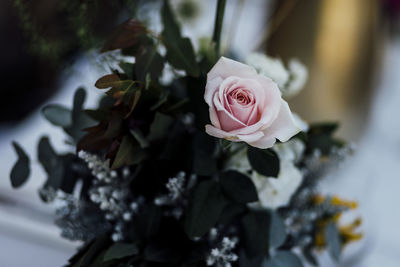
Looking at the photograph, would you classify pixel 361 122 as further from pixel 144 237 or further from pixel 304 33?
pixel 144 237

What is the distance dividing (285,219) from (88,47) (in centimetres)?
29

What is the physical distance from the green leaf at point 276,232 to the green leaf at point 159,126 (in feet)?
0.45

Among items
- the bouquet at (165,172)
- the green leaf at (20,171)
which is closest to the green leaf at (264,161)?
the bouquet at (165,172)

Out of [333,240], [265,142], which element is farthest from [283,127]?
[333,240]

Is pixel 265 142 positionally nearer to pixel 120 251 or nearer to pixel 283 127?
pixel 283 127

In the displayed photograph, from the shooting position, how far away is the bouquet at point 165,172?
0.99 ft

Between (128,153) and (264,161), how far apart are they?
109 mm

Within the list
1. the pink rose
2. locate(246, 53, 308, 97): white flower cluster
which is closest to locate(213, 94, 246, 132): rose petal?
the pink rose

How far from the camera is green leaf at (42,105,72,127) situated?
372mm

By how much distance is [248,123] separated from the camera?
25 centimetres

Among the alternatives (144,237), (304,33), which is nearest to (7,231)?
(144,237)

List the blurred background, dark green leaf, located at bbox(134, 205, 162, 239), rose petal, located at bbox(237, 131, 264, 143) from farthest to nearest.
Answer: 1. the blurred background
2. dark green leaf, located at bbox(134, 205, 162, 239)
3. rose petal, located at bbox(237, 131, 264, 143)

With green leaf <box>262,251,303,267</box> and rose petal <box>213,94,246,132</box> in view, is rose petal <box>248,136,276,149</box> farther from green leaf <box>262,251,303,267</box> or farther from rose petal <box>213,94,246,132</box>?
green leaf <box>262,251,303,267</box>

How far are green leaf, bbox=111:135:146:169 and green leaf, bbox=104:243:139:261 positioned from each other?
7 cm
